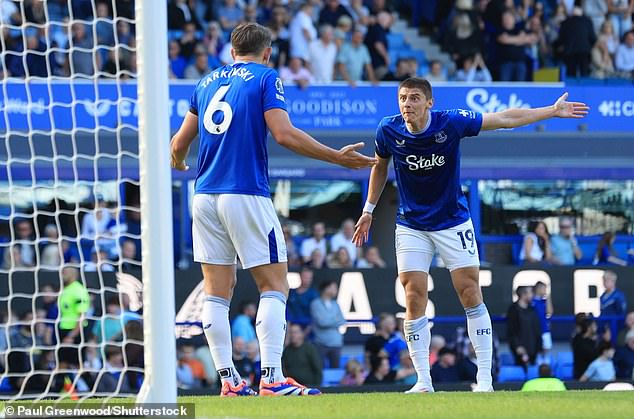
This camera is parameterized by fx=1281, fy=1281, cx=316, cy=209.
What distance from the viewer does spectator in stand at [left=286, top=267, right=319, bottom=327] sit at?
1669 cm

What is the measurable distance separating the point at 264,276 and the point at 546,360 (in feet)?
32.8

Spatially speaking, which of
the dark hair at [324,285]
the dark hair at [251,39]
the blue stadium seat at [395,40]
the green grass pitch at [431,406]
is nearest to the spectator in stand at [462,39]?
the blue stadium seat at [395,40]

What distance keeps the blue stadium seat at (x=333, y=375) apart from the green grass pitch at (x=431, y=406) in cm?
821

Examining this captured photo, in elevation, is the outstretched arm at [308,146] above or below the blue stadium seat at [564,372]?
above

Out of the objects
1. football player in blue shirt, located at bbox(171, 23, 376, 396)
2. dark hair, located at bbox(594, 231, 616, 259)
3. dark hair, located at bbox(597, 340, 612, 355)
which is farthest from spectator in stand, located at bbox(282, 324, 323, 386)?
football player in blue shirt, located at bbox(171, 23, 376, 396)

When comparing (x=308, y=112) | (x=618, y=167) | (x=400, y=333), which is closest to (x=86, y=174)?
(x=308, y=112)

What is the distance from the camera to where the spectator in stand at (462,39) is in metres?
21.5

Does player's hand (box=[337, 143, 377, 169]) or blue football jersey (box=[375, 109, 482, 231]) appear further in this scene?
blue football jersey (box=[375, 109, 482, 231])

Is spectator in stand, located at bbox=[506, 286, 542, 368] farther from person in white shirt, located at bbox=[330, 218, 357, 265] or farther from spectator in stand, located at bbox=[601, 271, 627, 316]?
person in white shirt, located at bbox=[330, 218, 357, 265]

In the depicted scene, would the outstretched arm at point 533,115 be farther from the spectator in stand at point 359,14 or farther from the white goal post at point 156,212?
the spectator in stand at point 359,14

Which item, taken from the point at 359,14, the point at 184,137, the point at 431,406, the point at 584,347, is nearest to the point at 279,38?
the point at 359,14

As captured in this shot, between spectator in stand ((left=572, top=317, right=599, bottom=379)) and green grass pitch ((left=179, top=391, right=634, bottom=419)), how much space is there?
914cm

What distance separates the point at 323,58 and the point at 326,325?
5.11 meters

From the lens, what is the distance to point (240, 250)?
24.5ft
